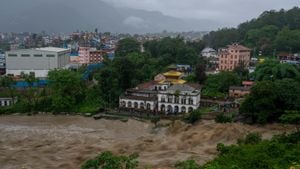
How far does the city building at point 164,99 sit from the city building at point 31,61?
1701 cm

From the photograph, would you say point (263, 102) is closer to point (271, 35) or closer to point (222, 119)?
point (222, 119)

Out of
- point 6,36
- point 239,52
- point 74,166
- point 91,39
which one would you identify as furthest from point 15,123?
point 6,36

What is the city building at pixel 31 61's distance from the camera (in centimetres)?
4888

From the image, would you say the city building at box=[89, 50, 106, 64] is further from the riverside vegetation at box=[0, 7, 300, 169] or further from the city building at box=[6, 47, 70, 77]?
the city building at box=[6, 47, 70, 77]

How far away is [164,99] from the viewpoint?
110ft

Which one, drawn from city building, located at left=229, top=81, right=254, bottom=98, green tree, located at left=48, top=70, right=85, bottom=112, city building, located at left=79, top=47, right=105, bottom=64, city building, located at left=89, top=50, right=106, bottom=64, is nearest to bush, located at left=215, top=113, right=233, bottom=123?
city building, located at left=229, top=81, right=254, bottom=98

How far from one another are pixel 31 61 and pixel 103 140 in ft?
85.9

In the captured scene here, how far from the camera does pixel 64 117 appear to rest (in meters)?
33.6

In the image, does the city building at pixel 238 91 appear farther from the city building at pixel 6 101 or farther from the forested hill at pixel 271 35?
the city building at pixel 6 101

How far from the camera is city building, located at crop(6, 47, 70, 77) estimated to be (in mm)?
48875

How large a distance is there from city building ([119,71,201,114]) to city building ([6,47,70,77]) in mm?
17006

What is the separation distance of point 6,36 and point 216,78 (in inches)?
4646

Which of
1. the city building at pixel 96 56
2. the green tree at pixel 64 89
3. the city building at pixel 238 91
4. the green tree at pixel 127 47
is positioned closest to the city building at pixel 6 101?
the green tree at pixel 64 89

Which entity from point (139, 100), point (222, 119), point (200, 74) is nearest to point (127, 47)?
point (200, 74)
